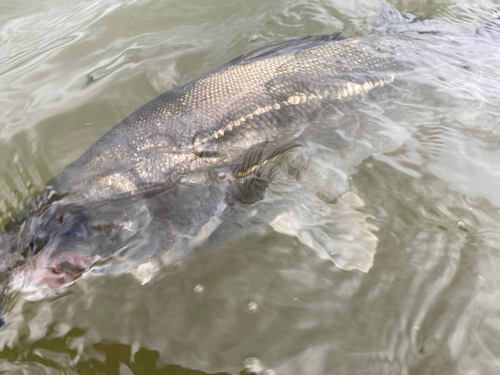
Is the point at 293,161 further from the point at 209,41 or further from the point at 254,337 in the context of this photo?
the point at 209,41

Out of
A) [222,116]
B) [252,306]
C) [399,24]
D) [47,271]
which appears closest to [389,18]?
[399,24]

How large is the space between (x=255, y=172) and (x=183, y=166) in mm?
399

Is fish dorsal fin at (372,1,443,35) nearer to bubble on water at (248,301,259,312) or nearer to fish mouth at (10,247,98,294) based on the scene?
bubble on water at (248,301,259,312)

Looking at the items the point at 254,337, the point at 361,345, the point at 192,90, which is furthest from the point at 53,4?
the point at 361,345

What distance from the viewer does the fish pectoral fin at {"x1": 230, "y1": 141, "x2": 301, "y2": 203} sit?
6.50 feet

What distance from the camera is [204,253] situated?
6.15ft

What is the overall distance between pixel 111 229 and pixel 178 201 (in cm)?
36

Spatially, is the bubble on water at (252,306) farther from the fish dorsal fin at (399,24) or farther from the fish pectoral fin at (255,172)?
the fish dorsal fin at (399,24)

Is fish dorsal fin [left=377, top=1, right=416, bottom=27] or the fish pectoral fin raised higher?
fish dorsal fin [left=377, top=1, right=416, bottom=27]

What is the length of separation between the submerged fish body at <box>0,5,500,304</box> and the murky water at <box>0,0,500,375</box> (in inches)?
3.9

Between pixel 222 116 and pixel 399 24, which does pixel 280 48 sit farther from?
pixel 399 24

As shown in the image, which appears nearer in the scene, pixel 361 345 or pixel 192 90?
pixel 361 345

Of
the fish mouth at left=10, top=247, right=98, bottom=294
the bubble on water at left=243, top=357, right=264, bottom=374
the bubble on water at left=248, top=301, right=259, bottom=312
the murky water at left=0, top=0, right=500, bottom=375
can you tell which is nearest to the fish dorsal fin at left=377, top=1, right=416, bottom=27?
the murky water at left=0, top=0, right=500, bottom=375

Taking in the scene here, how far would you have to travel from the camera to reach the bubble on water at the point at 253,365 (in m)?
1.46
